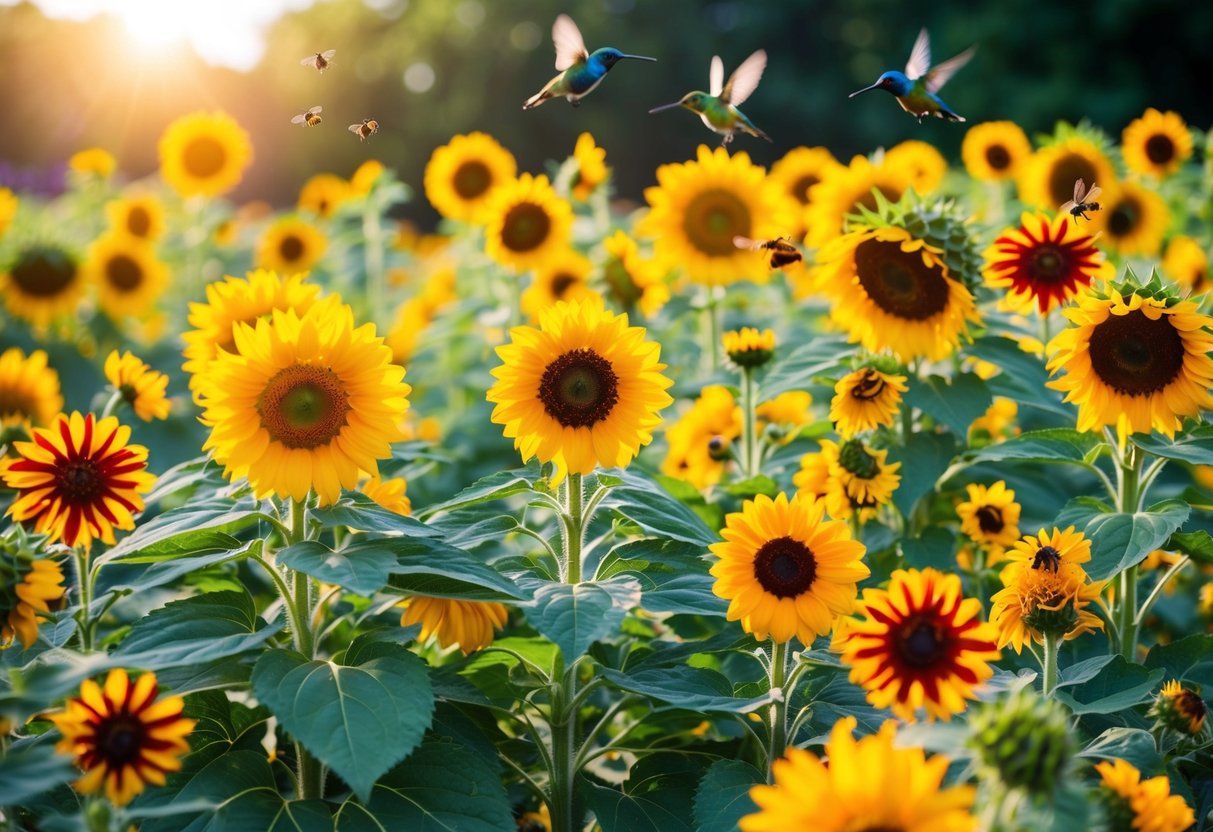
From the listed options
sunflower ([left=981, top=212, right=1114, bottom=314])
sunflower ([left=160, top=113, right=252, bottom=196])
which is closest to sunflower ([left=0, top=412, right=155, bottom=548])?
sunflower ([left=981, top=212, right=1114, bottom=314])

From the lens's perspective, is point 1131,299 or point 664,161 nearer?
point 1131,299

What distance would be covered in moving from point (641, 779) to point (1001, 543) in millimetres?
1071

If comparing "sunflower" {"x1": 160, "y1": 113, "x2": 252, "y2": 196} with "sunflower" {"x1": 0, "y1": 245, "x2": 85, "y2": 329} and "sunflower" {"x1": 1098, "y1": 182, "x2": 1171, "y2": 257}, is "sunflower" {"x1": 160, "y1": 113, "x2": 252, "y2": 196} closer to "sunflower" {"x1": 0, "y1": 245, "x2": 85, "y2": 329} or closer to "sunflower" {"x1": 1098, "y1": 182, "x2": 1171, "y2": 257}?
"sunflower" {"x1": 0, "y1": 245, "x2": 85, "y2": 329}

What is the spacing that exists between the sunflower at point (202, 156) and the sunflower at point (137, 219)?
0.21 metres

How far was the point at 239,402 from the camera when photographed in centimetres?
217

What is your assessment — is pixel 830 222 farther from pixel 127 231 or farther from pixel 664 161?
pixel 664 161

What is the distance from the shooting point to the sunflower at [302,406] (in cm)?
216

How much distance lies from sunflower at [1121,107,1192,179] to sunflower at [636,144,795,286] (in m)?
1.79

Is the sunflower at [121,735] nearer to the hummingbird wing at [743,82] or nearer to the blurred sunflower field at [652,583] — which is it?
the blurred sunflower field at [652,583]

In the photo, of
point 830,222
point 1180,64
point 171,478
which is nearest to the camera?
point 171,478

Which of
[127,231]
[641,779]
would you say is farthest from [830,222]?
[127,231]

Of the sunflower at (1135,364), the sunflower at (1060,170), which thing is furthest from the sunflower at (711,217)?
the sunflower at (1135,364)

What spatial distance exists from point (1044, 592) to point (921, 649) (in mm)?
497

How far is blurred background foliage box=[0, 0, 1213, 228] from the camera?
57.7ft
